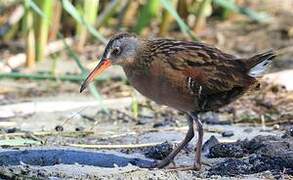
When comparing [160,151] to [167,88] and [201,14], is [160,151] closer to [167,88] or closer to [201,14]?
[167,88]

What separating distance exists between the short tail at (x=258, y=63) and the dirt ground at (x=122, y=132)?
1.28 feet

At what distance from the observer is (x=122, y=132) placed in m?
6.04

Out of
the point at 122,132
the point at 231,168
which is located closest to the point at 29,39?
the point at 122,132

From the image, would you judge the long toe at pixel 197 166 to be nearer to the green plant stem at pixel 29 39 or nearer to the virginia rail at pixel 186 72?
the virginia rail at pixel 186 72

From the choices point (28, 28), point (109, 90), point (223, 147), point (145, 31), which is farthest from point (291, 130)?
point (145, 31)

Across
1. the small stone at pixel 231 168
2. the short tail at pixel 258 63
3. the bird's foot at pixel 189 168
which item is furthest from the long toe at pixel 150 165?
the short tail at pixel 258 63

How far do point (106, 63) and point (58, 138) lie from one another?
27.9 inches

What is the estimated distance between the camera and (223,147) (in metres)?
5.19

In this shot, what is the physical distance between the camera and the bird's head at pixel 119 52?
17.6 feet

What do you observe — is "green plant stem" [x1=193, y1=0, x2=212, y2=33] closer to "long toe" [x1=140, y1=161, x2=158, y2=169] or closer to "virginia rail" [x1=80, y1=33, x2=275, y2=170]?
"virginia rail" [x1=80, y1=33, x2=275, y2=170]

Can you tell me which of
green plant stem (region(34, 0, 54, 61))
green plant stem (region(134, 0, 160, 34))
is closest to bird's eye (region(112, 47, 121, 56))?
green plant stem (region(34, 0, 54, 61))

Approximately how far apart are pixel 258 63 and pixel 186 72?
444 mm

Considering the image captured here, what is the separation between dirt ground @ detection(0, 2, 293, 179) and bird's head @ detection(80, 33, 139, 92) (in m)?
0.51

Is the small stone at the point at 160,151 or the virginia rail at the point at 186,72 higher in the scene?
the virginia rail at the point at 186,72
